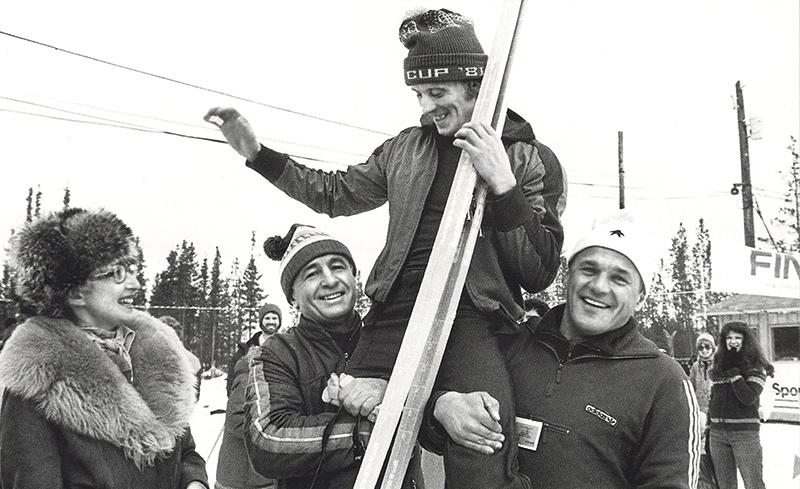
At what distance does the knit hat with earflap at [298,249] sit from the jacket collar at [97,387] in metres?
0.46

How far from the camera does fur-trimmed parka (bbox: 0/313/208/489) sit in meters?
1.99

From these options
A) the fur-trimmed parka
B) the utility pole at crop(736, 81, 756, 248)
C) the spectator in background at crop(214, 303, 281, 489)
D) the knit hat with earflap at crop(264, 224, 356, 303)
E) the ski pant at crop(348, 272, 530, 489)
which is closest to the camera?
the ski pant at crop(348, 272, 530, 489)

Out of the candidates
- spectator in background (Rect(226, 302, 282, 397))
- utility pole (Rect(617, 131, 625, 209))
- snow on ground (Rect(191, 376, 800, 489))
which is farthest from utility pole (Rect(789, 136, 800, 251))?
spectator in background (Rect(226, 302, 282, 397))

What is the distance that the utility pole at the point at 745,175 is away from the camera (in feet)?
52.3

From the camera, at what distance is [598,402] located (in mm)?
1838

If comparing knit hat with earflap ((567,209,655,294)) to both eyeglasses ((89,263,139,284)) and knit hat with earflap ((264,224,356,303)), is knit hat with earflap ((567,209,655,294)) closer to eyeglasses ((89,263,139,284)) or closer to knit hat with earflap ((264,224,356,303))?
knit hat with earflap ((264,224,356,303))

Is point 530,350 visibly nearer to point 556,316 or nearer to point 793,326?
point 556,316

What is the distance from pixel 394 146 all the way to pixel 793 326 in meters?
20.6

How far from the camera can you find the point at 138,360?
2346 mm

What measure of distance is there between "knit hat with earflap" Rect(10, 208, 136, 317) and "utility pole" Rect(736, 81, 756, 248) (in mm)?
15572

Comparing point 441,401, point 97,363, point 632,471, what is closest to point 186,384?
point 97,363

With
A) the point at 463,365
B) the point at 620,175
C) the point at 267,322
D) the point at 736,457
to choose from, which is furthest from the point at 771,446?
the point at 620,175

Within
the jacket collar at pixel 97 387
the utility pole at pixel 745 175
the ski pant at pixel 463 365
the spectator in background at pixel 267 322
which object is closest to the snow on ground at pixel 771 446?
the spectator in background at pixel 267 322

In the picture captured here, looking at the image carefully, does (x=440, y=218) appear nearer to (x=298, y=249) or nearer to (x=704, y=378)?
(x=298, y=249)
